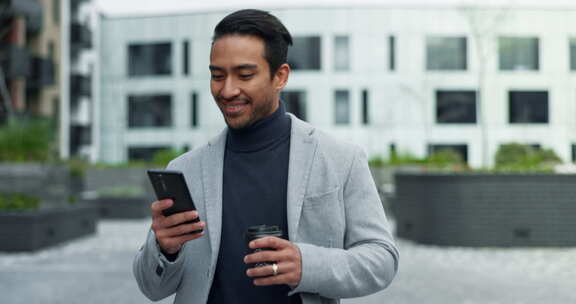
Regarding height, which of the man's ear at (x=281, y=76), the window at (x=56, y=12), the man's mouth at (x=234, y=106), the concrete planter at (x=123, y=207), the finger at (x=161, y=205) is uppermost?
the window at (x=56, y=12)

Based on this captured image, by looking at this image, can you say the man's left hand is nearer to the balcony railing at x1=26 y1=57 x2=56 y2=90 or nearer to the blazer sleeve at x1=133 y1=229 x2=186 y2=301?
the blazer sleeve at x1=133 y1=229 x2=186 y2=301

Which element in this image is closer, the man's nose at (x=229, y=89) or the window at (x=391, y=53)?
the man's nose at (x=229, y=89)

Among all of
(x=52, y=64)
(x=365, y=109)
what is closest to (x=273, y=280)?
(x=52, y=64)

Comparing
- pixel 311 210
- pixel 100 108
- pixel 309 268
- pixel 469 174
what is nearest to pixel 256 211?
pixel 311 210

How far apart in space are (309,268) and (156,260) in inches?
19.6

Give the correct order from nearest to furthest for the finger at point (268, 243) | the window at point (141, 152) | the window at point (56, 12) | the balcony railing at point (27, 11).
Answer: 1. the finger at point (268, 243)
2. the balcony railing at point (27, 11)
3. the window at point (56, 12)
4. the window at point (141, 152)

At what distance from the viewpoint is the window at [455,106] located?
46.8 meters

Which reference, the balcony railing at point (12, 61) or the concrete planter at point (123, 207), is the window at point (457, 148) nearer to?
the balcony railing at point (12, 61)

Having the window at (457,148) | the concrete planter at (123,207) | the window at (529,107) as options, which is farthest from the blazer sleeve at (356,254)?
the window at (529,107)

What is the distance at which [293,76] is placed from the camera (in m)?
47.5

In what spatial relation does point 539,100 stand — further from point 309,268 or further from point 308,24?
point 309,268

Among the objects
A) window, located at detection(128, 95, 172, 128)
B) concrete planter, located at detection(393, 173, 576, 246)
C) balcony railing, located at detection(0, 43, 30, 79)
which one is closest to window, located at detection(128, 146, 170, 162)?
window, located at detection(128, 95, 172, 128)

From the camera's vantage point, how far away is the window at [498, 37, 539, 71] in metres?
46.5

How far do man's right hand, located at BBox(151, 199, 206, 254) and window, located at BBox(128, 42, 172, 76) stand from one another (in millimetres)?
49001
